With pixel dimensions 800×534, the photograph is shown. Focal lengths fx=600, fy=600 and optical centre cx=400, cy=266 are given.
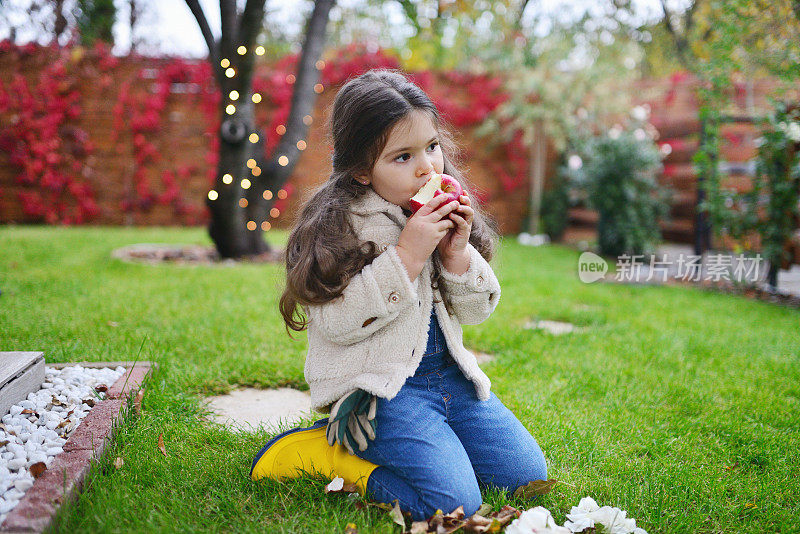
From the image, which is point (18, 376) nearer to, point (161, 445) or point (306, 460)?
point (161, 445)

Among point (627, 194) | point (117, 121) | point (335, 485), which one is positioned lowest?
point (335, 485)

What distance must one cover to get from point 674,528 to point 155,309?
2674 mm

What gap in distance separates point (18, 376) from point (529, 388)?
173 cm

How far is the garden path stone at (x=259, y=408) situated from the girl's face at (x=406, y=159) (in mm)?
864

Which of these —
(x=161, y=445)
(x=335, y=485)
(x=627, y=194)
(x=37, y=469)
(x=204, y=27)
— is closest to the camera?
(x=37, y=469)

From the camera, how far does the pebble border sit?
1.21 m

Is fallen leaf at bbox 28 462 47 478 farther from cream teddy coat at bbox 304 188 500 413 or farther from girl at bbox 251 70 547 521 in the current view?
cream teddy coat at bbox 304 188 500 413

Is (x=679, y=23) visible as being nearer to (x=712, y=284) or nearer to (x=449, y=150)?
(x=712, y=284)

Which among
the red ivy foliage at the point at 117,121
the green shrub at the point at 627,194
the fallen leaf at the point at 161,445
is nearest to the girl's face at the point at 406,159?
the fallen leaf at the point at 161,445

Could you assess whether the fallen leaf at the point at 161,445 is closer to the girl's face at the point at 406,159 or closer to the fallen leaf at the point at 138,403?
the fallen leaf at the point at 138,403

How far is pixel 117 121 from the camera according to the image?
24.2ft

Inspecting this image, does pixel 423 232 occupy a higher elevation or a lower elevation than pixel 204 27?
lower

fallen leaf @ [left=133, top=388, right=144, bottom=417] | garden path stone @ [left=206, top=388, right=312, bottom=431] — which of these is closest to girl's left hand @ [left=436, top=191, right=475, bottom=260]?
garden path stone @ [left=206, top=388, right=312, bottom=431]

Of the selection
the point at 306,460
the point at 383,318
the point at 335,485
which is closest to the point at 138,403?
the point at 306,460
